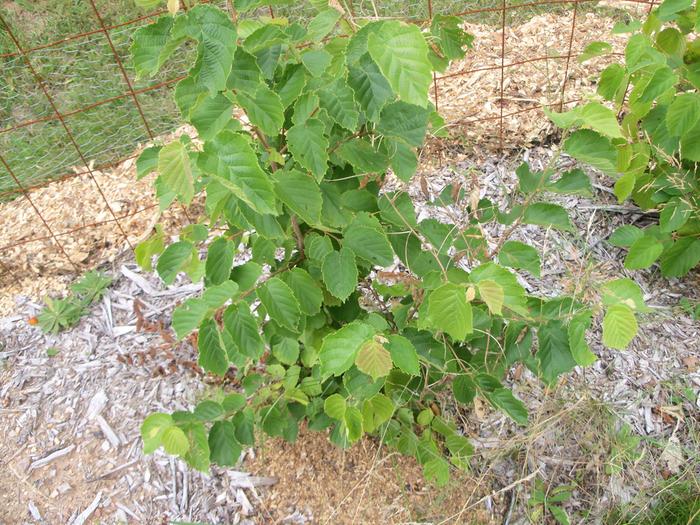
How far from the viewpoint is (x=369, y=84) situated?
1135 mm

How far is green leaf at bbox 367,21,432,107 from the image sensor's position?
1.00m

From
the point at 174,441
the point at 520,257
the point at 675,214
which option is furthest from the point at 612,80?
the point at 174,441

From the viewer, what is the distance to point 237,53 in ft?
3.62

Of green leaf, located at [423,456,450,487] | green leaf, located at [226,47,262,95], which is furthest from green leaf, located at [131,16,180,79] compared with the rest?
green leaf, located at [423,456,450,487]

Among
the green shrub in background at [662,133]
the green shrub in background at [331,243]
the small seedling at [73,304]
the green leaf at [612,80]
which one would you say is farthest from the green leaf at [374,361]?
the small seedling at [73,304]

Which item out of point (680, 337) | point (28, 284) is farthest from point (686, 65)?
point (28, 284)

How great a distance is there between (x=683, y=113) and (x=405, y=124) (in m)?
1.18

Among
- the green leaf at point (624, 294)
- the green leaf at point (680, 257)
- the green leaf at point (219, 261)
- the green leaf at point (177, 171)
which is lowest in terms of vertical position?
the green leaf at point (680, 257)

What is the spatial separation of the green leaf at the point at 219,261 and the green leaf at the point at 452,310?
0.48 meters

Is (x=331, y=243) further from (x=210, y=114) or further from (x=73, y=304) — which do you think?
(x=73, y=304)

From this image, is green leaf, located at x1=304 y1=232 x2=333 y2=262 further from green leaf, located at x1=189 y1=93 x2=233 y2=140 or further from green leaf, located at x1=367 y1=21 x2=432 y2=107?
green leaf, located at x1=367 y1=21 x2=432 y2=107

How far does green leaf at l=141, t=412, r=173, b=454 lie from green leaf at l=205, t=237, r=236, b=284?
40cm

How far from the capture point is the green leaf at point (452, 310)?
1.24 meters

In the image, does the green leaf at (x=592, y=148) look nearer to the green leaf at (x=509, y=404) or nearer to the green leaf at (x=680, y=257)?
the green leaf at (x=509, y=404)
